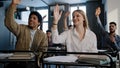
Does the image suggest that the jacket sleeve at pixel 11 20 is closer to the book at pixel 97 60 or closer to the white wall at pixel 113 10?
the book at pixel 97 60

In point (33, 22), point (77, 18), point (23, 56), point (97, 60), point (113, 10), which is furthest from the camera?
point (113, 10)

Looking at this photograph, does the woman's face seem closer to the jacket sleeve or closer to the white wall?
the jacket sleeve

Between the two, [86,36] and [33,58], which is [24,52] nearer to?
[33,58]

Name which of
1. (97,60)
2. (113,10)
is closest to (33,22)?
(97,60)

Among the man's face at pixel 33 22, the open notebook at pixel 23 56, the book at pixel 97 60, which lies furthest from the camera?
the man's face at pixel 33 22

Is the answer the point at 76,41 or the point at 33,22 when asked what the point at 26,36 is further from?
the point at 76,41

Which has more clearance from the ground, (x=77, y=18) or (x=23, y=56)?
(x=77, y=18)

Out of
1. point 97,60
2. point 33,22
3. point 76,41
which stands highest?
point 33,22

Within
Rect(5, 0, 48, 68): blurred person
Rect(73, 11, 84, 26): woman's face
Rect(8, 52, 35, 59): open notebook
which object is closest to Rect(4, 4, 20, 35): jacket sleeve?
Rect(5, 0, 48, 68): blurred person

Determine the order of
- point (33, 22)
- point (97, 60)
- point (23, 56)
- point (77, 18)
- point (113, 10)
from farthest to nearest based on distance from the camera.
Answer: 1. point (113, 10)
2. point (33, 22)
3. point (77, 18)
4. point (23, 56)
5. point (97, 60)

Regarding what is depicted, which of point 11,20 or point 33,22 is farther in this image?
point 33,22

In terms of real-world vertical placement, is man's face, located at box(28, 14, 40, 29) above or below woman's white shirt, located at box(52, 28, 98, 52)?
above

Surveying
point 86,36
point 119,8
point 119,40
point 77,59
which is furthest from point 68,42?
point 119,8

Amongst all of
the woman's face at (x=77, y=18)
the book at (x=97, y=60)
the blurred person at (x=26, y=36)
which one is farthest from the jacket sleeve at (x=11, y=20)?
the book at (x=97, y=60)
